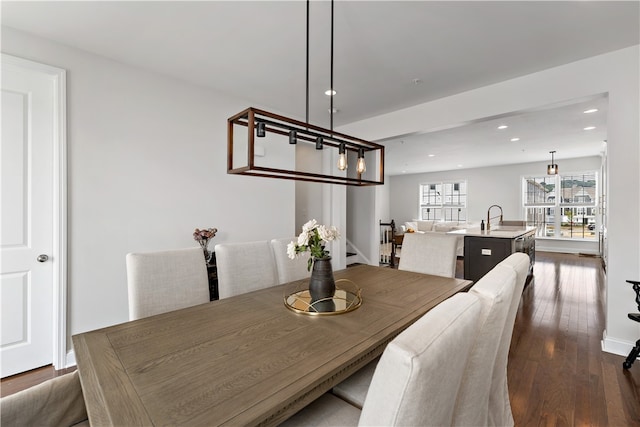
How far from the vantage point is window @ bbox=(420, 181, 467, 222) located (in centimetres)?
1007

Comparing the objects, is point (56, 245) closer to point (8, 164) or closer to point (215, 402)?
point (8, 164)

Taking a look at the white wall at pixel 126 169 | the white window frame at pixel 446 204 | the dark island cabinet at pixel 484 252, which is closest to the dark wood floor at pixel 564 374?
the dark island cabinet at pixel 484 252

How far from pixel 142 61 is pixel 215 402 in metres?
3.04

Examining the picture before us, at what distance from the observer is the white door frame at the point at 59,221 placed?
2.36 m

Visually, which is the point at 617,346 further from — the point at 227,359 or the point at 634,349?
the point at 227,359

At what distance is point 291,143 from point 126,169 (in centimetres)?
200

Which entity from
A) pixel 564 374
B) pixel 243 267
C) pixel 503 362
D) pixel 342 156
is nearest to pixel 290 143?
pixel 342 156

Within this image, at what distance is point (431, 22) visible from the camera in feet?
7.04

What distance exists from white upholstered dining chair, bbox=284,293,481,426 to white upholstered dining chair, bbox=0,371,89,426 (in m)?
1.12

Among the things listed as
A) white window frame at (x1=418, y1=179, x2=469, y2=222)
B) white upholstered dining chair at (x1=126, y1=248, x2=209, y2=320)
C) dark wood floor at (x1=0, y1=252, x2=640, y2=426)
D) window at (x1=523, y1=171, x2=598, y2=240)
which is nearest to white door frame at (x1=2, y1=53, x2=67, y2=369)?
dark wood floor at (x1=0, y1=252, x2=640, y2=426)

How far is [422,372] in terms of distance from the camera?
0.56 m

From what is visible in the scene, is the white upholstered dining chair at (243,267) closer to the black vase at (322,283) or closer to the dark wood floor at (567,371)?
the black vase at (322,283)

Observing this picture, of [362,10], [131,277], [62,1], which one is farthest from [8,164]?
[362,10]

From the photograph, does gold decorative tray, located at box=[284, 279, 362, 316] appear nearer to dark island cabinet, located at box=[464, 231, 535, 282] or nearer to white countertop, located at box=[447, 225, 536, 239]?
dark island cabinet, located at box=[464, 231, 535, 282]
